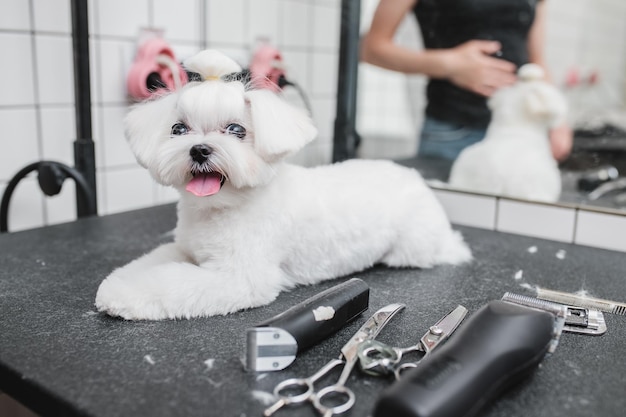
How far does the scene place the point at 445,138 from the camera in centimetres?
108

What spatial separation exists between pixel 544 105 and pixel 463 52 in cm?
19

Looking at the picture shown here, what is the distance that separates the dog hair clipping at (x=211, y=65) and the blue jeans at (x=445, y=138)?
57cm

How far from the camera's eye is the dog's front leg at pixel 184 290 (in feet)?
1.70

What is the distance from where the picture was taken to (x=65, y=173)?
0.84 metres

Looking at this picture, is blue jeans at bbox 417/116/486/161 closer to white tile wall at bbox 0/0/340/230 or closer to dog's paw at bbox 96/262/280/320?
white tile wall at bbox 0/0/340/230

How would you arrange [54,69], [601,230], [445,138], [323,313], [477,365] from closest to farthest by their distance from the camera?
[477,365], [323,313], [601,230], [54,69], [445,138]

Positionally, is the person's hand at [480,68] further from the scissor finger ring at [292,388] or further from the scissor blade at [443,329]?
the scissor finger ring at [292,388]

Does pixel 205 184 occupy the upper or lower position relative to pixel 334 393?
upper

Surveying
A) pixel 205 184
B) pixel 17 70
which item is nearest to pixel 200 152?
pixel 205 184

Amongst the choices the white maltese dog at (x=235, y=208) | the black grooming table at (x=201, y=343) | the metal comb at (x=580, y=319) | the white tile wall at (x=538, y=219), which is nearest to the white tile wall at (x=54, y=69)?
the black grooming table at (x=201, y=343)

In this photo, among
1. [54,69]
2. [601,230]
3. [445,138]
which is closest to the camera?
[601,230]

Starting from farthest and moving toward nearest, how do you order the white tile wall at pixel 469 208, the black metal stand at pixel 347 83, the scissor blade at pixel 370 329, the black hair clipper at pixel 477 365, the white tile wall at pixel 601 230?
the black metal stand at pixel 347 83 → the white tile wall at pixel 469 208 → the white tile wall at pixel 601 230 → the scissor blade at pixel 370 329 → the black hair clipper at pixel 477 365

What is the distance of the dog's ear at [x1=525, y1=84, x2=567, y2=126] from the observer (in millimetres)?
875

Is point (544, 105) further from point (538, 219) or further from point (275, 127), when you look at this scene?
point (275, 127)
